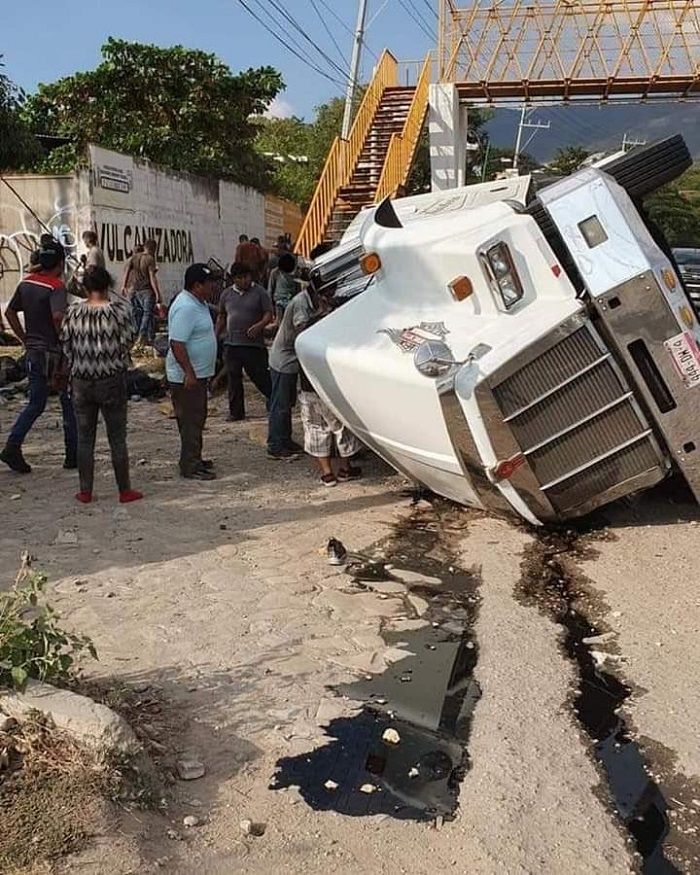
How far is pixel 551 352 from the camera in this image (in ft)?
16.3

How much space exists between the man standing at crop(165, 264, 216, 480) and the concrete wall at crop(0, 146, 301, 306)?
349 inches

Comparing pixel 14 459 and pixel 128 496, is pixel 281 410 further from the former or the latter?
pixel 14 459

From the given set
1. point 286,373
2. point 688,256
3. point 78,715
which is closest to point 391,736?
point 78,715

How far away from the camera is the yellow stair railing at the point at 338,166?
19391mm

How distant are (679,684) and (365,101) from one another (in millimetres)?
20442

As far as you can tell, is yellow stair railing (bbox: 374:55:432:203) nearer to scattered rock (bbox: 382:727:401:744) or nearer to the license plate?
the license plate

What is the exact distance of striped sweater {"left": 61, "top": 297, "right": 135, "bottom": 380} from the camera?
628 centimetres

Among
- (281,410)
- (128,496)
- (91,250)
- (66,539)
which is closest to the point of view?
(66,539)

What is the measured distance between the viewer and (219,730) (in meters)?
3.50

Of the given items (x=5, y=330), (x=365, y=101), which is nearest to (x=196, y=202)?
(x=365, y=101)

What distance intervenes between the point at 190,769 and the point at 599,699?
1.70m

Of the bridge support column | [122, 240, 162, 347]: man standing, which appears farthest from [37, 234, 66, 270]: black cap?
the bridge support column

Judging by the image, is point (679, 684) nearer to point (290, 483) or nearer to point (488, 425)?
point (488, 425)

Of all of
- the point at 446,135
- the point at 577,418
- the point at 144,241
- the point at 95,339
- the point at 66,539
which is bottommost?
the point at 577,418
